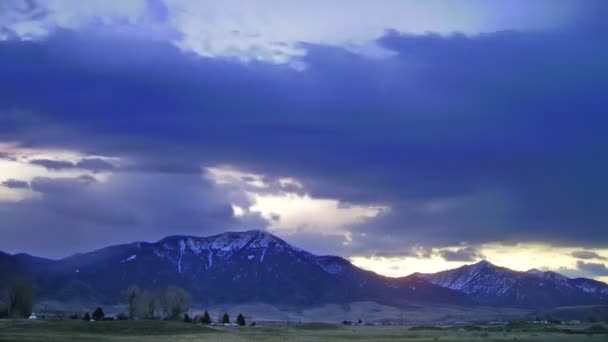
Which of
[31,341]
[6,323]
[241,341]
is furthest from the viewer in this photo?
[6,323]

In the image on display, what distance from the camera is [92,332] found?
12406cm

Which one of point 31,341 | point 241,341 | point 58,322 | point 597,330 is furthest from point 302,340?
point 597,330

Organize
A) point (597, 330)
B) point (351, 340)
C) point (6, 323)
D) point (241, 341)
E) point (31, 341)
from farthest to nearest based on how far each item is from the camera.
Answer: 1. point (597, 330)
2. point (6, 323)
3. point (351, 340)
4. point (241, 341)
5. point (31, 341)

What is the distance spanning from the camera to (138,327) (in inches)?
5295

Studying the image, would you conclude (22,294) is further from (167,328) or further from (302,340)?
(302,340)

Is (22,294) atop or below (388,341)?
atop

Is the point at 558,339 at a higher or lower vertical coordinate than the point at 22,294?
lower

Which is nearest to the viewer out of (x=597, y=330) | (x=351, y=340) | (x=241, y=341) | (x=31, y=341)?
(x=31, y=341)

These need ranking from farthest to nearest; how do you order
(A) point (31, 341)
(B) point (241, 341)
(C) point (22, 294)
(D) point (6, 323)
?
(C) point (22, 294) → (D) point (6, 323) → (B) point (241, 341) → (A) point (31, 341)

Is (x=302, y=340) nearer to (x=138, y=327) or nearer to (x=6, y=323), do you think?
(x=138, y=327)

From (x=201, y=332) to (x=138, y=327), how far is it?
11.8 metres

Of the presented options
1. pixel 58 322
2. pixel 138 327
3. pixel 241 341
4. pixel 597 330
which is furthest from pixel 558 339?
pixel 58 322

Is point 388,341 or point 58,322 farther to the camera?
point 58,322

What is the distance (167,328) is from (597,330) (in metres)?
90.8
